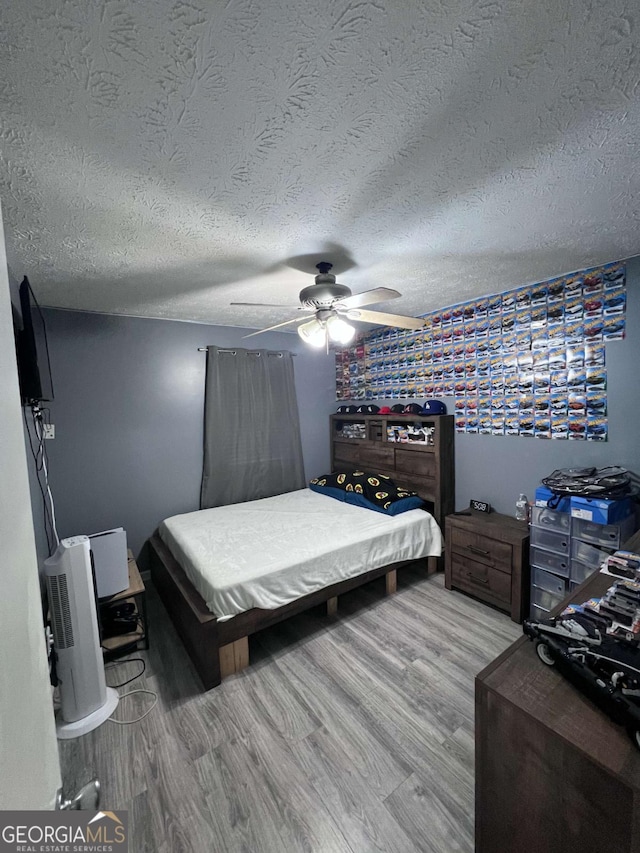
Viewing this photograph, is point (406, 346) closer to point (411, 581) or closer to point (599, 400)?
point (599, 400)

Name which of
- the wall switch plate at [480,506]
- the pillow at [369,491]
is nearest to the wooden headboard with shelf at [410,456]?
the pillow at [369,491]

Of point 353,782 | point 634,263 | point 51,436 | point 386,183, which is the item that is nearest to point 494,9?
point 386,183

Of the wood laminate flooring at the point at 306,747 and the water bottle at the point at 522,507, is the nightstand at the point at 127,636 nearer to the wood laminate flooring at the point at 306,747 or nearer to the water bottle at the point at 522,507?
the wood laminate flooring at the point at 306,747

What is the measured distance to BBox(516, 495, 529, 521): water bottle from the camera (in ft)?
8.94

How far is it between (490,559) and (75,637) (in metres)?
2.75

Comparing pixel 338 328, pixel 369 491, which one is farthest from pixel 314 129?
pixel 369 491

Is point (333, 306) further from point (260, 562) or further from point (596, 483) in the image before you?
point (596, 483)

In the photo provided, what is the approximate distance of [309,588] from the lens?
7.40 ft

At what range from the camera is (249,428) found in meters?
3.77

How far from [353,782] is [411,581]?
69.4 inches

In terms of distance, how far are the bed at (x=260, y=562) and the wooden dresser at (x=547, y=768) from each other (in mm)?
1397

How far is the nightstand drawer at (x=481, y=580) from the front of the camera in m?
2.53

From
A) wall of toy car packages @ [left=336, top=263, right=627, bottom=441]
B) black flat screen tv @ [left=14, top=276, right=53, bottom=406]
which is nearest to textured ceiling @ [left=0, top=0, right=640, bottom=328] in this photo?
black flat screen tv @ [left=14, top=276, right=53, bottom=406]
